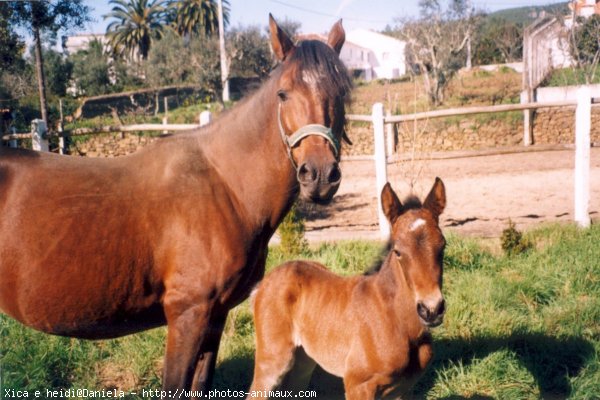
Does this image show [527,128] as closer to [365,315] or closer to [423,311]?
[365,315]

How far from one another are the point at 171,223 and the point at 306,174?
0.79 metres

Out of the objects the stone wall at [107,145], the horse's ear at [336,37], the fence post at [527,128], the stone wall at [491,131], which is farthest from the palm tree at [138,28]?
the horse's ear at [336,37]

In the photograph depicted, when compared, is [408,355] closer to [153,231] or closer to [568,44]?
[153,231]

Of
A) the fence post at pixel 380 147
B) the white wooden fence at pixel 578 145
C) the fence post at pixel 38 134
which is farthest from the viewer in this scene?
the fence post at pixel 38 134

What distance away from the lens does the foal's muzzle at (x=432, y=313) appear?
276cm

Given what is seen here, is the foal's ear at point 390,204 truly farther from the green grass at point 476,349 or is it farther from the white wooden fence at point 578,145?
the white wooden fence at point 578,145

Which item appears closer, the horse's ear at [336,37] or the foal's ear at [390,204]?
the foal's ear at [390,204]

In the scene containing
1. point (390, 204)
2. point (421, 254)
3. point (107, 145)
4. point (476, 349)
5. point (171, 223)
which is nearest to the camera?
point (421, 254)

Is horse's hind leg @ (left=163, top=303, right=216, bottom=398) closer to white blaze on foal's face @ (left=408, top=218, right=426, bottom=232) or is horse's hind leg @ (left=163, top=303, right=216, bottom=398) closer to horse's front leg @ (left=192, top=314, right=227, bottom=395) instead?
horse's front leg @ (left=192, top=314, right=227, bottom=395)

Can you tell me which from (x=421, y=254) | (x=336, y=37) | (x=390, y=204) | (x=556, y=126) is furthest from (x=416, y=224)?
(x=556, y=126)

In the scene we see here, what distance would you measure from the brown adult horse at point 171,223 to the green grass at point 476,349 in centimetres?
129

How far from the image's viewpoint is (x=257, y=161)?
3.19 m

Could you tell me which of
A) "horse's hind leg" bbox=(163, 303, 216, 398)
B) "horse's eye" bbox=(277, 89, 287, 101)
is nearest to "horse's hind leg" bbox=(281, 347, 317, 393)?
"horse's hind leg" bbox=(163, 303, 216, 398)

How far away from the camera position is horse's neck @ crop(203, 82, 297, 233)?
10.3ft
